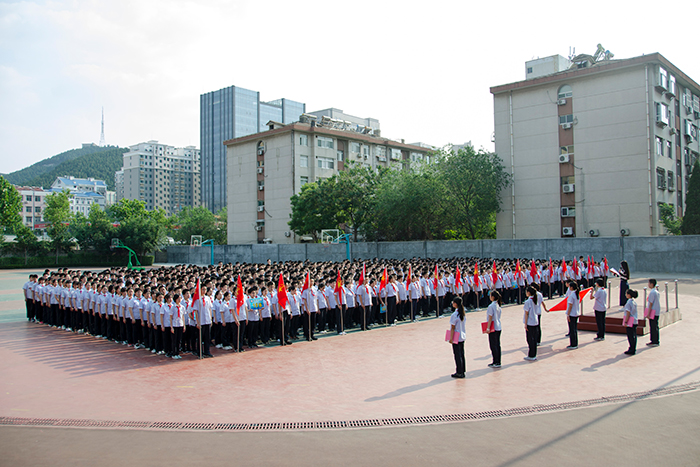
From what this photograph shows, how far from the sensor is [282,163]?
4819 centimetres

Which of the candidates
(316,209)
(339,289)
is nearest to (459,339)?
(339,289)

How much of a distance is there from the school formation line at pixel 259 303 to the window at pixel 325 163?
31181mm

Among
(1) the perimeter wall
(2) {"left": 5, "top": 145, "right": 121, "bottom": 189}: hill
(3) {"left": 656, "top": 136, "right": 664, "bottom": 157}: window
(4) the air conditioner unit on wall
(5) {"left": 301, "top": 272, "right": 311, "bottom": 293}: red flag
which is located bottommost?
(5) {"left": 301, "top": 272, "right": 311, "bottom": 293}: red flag

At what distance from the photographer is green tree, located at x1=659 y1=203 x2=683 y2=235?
30.6m

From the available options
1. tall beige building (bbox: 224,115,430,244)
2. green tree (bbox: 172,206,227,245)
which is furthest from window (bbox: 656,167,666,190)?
green tree (bbox: 172,206,227,245)

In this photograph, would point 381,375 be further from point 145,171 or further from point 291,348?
point 145,171

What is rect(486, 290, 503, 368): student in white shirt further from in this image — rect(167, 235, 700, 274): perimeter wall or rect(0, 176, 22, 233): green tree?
rect(0, 176, 22, 233): green tree

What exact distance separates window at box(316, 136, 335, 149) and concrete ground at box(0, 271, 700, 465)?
3819 centimetres

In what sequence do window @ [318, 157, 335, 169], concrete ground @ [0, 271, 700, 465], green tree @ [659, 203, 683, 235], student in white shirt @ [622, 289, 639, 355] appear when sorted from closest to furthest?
concrete ground @ [0, 271, 700, 465], student in white shirt @ [622, 289, 639, 355], green tree @ [659, 203, 683, 235], window @ [318, 157, 335, 169]

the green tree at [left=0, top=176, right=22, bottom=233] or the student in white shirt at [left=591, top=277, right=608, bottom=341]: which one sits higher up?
the green tree at [left=0, top=176, right=22, bottom=233]

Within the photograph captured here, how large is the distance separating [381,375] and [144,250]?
49242mm

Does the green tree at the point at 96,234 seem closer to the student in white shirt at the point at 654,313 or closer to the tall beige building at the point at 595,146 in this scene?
the tall beige building at the point at 595,146

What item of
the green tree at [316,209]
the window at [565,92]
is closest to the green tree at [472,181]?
the window at [565,92]

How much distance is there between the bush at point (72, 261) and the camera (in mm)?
50562
